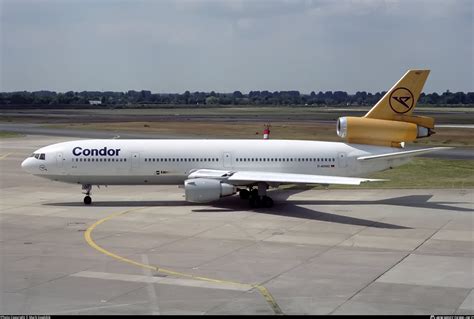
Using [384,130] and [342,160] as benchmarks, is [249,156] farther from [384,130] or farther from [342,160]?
[384,130]

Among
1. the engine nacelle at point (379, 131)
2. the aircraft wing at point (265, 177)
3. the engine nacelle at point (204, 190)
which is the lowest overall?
the engine nacelle at point (204, 190)

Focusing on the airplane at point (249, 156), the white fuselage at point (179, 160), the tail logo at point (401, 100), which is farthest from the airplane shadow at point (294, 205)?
the tail logo at point (401, 100)

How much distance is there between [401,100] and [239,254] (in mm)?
19186

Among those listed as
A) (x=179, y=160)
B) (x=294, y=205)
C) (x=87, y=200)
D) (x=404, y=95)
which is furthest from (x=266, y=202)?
(x=404, y=95)

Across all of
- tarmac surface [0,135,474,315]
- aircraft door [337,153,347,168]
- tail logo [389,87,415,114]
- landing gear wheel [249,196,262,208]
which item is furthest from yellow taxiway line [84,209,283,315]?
tail logo [389,87,415,114]

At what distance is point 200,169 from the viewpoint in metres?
40.1

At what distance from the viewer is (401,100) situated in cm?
4109

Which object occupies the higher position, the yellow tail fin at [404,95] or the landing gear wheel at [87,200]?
the yellow tail fin at [404,95]

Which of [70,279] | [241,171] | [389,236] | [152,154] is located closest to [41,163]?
[152,154]

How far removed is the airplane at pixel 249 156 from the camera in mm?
39844

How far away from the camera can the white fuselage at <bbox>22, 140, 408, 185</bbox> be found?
39.8 m

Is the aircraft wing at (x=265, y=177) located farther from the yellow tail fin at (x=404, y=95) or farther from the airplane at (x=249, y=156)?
the yellow tail fin at (x=404, y=95)

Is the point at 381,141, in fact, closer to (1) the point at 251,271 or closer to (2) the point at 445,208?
(2) the point at 445,208

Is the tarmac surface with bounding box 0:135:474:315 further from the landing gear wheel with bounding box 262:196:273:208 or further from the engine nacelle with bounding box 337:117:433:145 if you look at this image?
the engine nacelle with bounding box 337:117:433:145
